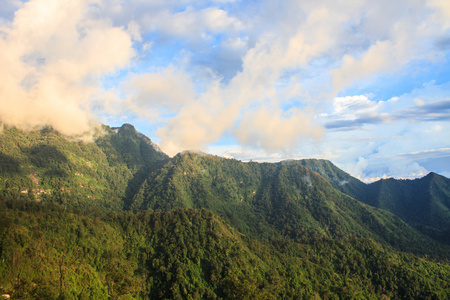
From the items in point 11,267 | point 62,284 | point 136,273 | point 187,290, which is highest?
point 11,267

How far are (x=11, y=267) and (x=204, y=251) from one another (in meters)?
103

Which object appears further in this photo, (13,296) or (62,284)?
(62,284)

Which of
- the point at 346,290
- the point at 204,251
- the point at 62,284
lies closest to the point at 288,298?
the point at 346,290

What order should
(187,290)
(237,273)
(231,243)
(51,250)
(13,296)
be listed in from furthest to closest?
(231,243), (237,273), (187,290), (51,250), (13,296)

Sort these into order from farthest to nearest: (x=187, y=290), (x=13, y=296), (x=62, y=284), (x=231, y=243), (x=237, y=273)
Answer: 1. (x=231, y=243)
2. (x=237, y=273)
3. (x=187, y=290)
4. (x=62, y=284)
5. (x=13, y=296)

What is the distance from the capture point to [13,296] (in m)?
90.6

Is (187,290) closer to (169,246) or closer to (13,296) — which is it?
(169,246)

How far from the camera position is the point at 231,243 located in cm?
18875

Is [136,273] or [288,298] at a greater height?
[136,273]

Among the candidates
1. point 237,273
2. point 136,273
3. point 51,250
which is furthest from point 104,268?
point 237,273

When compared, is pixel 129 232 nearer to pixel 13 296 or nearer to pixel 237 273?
pixel 237 273

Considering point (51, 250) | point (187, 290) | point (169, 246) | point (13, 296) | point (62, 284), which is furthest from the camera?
point (169, 246)

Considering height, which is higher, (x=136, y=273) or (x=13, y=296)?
(x=13, y=296)

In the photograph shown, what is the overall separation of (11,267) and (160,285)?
2909 inches
